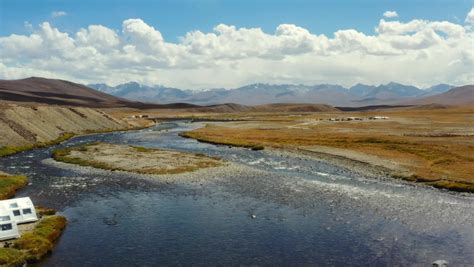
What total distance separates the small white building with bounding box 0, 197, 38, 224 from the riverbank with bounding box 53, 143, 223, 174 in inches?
1191

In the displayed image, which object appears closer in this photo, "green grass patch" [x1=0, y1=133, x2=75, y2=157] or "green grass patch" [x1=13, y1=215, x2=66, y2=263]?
"green grass patch" [x1=13, y1=215, x2=66, y2=263]

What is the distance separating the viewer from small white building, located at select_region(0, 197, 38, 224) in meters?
44.4

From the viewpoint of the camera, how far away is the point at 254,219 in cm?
4938

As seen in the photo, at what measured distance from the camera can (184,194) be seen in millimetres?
60562

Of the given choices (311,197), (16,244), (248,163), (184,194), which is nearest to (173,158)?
(248,163)

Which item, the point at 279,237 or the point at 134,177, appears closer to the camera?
the point at 279,237

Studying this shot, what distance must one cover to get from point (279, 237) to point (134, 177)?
3543 cm

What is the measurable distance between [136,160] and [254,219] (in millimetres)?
44396

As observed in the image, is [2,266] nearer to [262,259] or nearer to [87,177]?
[262,259]

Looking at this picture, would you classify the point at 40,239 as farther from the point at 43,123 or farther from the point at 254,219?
the point at 43,123

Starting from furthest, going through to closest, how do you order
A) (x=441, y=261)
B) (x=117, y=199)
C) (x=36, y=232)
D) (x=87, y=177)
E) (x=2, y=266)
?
1. (x=87, y=177)
2. (x=117, y=199)
3. (x=36, y=232)
4. (x=441, y=261)
5. (x=2, y=266)

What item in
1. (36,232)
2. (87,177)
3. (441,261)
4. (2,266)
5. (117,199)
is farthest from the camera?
(87,177)

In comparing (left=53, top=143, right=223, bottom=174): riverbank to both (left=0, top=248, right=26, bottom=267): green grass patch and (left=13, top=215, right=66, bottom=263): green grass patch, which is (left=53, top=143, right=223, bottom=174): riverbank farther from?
(left=0, top=248, right=26, bottom=267): green grass patch

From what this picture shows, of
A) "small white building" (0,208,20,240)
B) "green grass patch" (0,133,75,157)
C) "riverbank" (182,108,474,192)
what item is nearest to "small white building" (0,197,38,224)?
"small white building" (0,208,20,240)
